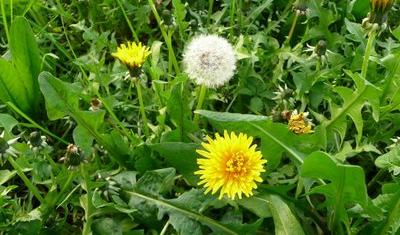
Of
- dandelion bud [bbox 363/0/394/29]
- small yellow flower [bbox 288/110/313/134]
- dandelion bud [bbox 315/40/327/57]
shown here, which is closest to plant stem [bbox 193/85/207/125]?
small yellow flower [bbox 288/110/313/134]

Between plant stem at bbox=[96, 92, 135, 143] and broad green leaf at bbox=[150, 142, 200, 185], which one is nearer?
broad green leaf at bbox=[150, 142, 200, 185]

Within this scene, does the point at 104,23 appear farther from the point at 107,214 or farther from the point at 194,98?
the point at 107,214

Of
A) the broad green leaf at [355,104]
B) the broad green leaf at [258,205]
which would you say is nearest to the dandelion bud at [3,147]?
the broad green leaf at [258,205]

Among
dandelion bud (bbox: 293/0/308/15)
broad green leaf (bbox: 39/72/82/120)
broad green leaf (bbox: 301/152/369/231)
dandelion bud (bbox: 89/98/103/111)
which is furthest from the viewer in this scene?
dandelion bud (bbox: 293/0/308/15)

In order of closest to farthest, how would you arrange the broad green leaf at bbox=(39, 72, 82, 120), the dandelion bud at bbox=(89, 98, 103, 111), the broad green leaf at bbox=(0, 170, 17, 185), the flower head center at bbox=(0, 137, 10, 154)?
the flower head center at bbox=(0, 137, 10, 154) → the broad green leaf at bbox=(39, 72, 82, 120) → the broad green leaf at bbox=(0, 170, 17, 185) → the dandelion bud at bbox=(89, 98, 103, 111)

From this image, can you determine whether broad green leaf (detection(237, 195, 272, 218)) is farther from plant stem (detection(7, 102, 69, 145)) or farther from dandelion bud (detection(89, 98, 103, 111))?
plant stem (detection(7, 102, 69, 145))

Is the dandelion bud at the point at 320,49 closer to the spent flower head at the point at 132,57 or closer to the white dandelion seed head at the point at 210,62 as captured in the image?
the white dandelion seed head at the point at 210,62

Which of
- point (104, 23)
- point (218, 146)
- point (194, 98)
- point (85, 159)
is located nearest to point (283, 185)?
point (218, 146)
